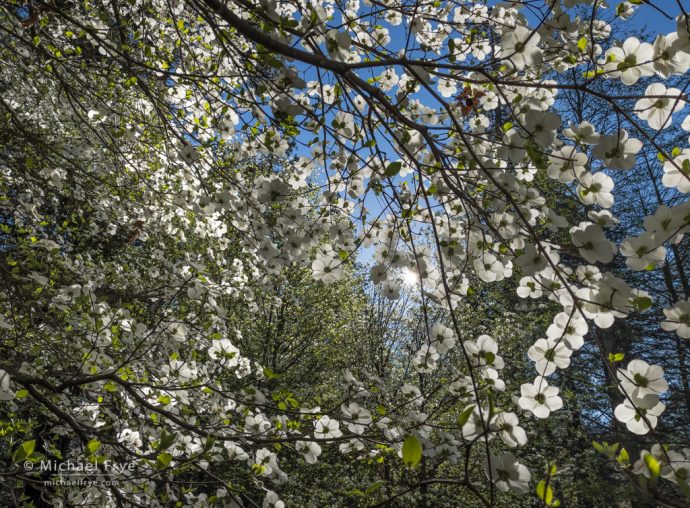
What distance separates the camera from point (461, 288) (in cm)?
223

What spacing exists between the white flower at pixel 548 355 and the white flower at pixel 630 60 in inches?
36.5

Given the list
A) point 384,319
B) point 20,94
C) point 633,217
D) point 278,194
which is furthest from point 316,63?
point 633,217

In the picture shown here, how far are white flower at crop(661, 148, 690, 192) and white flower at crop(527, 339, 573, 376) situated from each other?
0.64 meters

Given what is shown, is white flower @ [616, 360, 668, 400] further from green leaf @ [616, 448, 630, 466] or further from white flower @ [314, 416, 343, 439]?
white flower @ [314, 416, 343, 439]

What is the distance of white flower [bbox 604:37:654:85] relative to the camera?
1.34 meters

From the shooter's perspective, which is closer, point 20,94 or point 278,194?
point 278,194

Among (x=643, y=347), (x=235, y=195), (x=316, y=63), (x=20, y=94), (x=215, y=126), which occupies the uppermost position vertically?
(x=643, y=347)

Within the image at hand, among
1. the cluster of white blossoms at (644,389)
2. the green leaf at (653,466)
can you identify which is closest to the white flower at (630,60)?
the cluster of white blossoms at (644,389)

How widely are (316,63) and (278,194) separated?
32.3 inches

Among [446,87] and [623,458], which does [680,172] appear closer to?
[623,458]

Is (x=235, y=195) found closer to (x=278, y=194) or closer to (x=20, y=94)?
(x=278, y=194)

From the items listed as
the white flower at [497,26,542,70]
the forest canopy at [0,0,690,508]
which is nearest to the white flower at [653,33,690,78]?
the forest canopy at [0,0,690,508]

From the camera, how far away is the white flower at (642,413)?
4.09 feet

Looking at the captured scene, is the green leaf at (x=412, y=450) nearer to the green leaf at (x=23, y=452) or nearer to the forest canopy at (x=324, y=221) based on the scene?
the forest canopy at (x=324, y=221)
